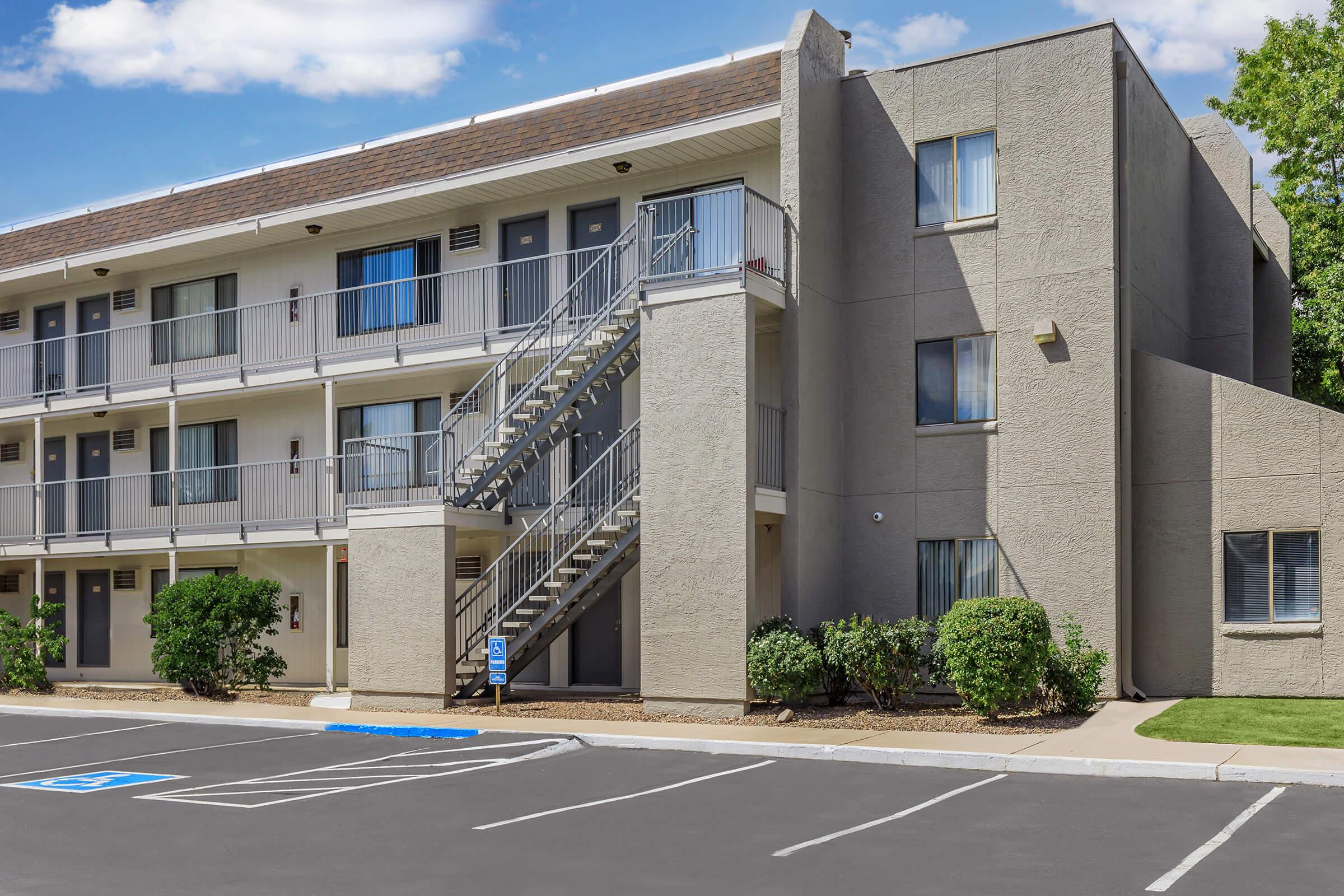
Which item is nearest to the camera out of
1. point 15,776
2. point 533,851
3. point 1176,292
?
point 533,851

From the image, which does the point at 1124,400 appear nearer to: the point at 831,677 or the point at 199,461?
the point at 831,677

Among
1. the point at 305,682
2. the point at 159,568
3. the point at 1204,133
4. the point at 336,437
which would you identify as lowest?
the point at 305,682

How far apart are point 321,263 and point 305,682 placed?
767 centimetres

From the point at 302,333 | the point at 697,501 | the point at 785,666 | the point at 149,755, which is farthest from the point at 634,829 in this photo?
the point at 302,333

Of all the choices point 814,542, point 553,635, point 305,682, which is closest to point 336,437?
point 305,682

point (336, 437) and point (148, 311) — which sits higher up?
point (148, 311)

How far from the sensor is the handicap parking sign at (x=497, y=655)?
17.0m

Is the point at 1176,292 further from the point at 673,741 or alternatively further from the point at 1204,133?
the point at 673,741

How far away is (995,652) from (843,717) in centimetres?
210

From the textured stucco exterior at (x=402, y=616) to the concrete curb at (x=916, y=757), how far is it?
142 centimetres

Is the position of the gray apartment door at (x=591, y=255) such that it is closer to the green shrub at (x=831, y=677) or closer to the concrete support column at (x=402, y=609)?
the concrete support column at (x=402, y=609)

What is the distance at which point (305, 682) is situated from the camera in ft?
77.8

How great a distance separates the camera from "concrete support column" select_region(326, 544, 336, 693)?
70.1ft

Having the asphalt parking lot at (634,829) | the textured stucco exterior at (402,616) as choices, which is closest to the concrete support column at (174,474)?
the textured stucco exterior at (402,616)
